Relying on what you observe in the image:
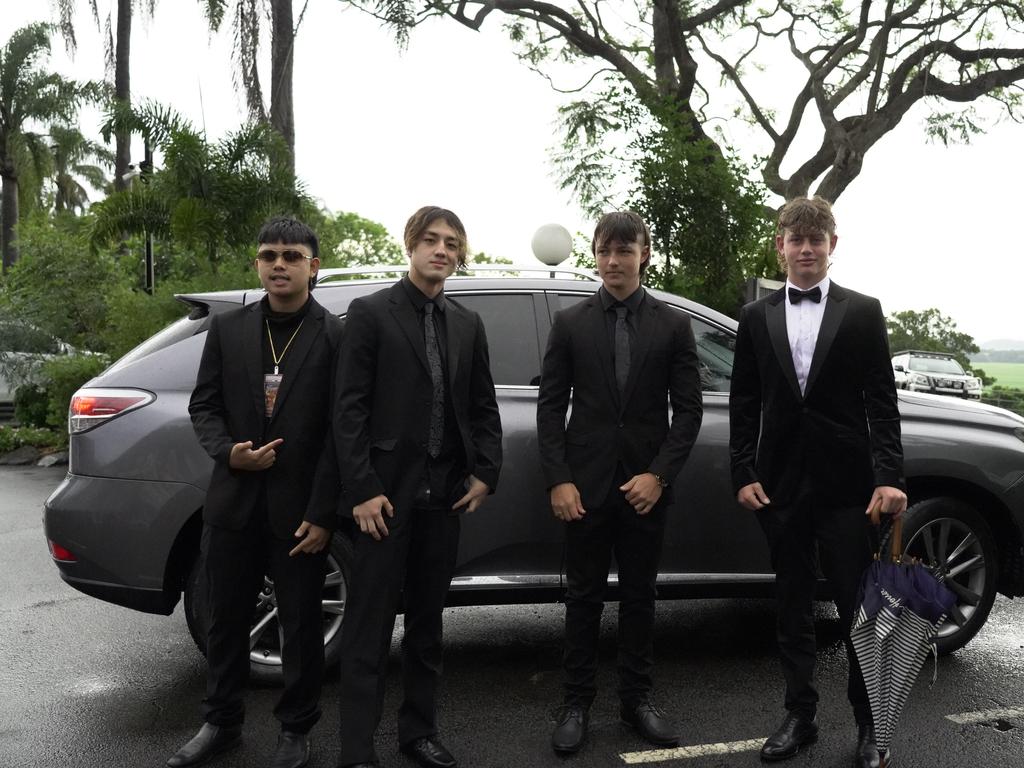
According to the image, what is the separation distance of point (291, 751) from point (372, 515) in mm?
941

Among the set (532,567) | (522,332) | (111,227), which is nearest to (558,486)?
(532,567)

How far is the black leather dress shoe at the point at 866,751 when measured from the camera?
344 cm

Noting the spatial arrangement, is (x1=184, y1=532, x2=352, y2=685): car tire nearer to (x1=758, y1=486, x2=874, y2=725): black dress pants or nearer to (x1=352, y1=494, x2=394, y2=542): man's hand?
(x1=352, y1=494, x2=394, y2=542): man's hand

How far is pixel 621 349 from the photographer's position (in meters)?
3.73

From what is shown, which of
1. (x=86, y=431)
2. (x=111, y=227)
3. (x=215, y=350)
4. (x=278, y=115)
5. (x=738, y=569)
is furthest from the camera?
(x=278, y=115)

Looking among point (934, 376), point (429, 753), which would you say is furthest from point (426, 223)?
point (934, 376)

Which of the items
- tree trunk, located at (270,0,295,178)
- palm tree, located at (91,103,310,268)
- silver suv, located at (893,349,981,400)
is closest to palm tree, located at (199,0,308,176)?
tree trunk, located at (270,0,295,178)

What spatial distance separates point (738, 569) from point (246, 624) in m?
2.17

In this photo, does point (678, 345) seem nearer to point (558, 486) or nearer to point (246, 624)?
point (558, 486)

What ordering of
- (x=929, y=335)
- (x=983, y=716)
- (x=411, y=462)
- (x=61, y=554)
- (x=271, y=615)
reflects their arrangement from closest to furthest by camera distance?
(x=411, y=462) < (x=983, y=716) < (x=61, y=554) < (x=271, y=615) < (x=929, y=335)

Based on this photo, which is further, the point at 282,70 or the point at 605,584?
the point at 282,70

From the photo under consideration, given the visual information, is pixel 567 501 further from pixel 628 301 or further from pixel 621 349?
pixel 628 301

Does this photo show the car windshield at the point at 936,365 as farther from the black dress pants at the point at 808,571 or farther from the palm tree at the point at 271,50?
the black dress pants at the point at 808,571

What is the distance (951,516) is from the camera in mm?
4539
